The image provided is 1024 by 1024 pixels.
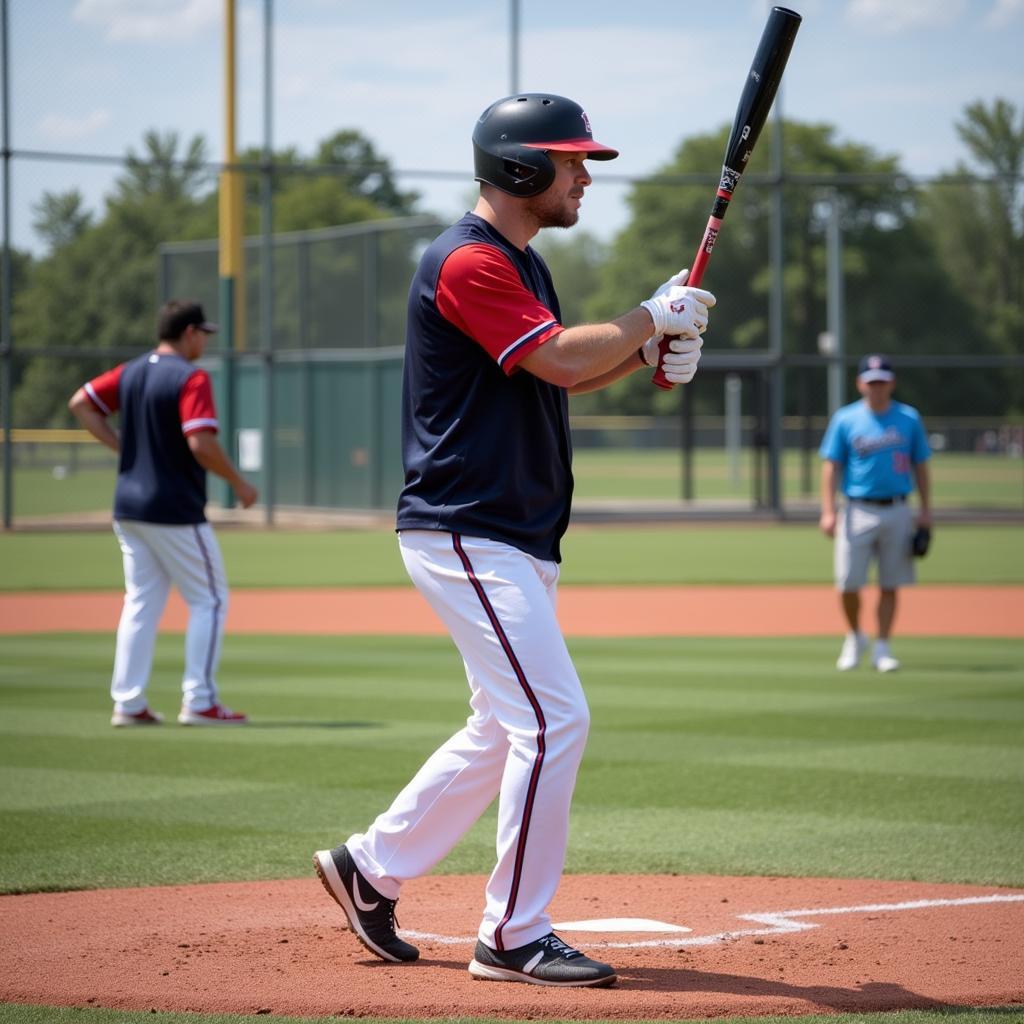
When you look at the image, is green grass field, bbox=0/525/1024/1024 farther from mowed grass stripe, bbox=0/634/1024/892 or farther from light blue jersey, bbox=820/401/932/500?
light blue jersey, bbox=820/401/932/500

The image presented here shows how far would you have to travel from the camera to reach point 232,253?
1102 inches

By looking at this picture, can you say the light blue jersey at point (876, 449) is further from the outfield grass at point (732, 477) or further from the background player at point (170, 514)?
the outfield grass at point (732, 477)

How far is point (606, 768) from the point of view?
26.3ft

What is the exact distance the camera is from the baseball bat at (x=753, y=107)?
460cm

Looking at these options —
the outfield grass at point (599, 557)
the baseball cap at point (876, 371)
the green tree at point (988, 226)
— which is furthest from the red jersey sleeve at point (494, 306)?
the green tree at point (988, 226)

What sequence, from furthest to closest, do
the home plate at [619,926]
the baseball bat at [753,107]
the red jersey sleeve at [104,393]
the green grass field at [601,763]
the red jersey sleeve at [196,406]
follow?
the red jersey sleeve at [104,393]
the red jersey sleeve at [196,406]
the green grass field at [601,763]
the home plate at [619,926]
the baseball bat at [753,107]

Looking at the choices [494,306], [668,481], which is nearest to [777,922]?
[494,306]

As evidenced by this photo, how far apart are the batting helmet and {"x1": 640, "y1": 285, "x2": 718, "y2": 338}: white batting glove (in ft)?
1.33

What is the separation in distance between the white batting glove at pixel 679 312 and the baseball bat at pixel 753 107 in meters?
0.15

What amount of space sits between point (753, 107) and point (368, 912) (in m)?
2.50

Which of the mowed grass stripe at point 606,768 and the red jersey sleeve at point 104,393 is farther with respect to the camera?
the red jersey sleeve at point 104,393

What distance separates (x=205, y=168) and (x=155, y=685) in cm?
1683

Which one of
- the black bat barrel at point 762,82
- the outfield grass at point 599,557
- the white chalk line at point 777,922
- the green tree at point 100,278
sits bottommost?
the outfield grass at point 599,557

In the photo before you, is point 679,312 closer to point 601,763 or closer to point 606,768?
point 606,768
